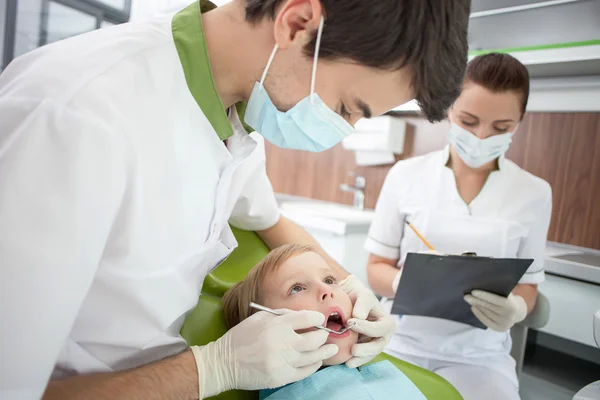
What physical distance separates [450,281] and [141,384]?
41.5 inches

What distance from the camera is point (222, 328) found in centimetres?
130

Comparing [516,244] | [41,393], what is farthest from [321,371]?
[516,244]

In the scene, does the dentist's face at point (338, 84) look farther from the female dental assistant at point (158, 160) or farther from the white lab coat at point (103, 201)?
the white lab coat at point (103, 201)

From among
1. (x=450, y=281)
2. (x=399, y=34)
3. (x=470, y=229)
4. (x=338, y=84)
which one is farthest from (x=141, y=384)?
(x=470, y=229)

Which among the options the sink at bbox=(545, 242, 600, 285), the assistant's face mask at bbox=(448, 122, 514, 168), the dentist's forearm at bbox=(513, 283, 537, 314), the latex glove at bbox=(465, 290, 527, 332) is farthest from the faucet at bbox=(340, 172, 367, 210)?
the latex glove at bbox=(465, 290, 527, 332)

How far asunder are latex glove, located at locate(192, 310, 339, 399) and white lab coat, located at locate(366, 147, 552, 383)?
2.98 ft

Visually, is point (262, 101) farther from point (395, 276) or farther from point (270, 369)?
point (395, 276)

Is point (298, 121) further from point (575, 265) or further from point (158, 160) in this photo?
point (575, 265)

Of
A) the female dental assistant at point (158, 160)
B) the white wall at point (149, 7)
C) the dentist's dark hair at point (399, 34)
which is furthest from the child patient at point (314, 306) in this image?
the white wall at point (149, 7)

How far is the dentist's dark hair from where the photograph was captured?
788 millimetres

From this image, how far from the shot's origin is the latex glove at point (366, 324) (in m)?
1.17

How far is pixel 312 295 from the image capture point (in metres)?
1.23

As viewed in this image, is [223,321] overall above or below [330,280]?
below

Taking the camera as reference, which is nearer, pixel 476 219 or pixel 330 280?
pixel 330 280
